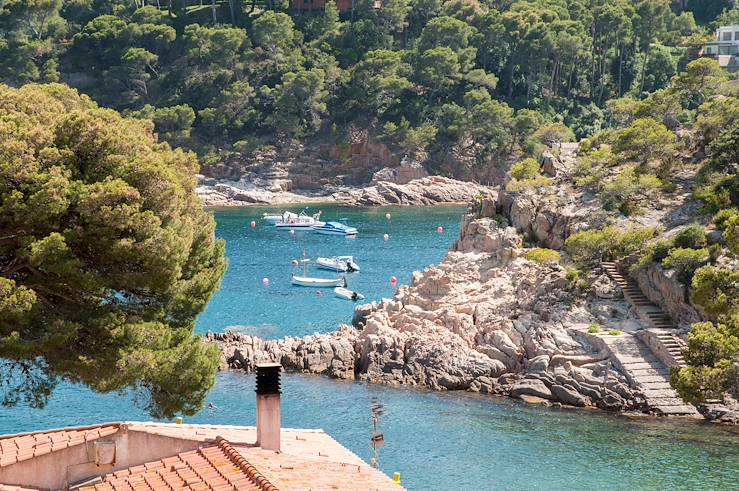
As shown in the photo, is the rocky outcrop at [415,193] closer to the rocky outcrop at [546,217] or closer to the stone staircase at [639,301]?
the rocky outcrop at [546,217]

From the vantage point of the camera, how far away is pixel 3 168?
2391 cm

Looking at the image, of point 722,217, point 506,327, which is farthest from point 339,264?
point 722,217

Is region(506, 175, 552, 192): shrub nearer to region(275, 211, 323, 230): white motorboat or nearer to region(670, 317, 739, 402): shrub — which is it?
region(670, 317, 739, 402): shrub

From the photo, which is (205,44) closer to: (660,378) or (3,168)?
(660,378)

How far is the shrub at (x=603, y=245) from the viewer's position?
46.5 meters

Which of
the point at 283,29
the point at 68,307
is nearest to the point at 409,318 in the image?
the point at 68,307

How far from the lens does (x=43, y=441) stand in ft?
75.8

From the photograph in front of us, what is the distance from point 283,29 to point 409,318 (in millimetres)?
73462

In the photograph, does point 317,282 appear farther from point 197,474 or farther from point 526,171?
point 197,474

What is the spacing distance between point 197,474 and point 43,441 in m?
4.12

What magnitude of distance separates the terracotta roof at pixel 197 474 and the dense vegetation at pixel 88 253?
14.0 ft

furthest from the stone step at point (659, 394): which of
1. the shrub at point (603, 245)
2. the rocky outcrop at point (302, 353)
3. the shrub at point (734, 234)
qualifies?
the shrub at point (734, 234)

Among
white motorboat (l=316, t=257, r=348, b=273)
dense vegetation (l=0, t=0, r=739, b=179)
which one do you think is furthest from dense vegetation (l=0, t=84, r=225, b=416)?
dense vegetation (l=0, t=0, r=739, b=179)

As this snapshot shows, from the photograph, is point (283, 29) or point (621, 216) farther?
point (283, 29)
